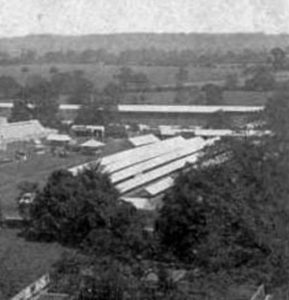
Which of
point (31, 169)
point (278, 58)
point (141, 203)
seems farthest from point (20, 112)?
point (141, 203)

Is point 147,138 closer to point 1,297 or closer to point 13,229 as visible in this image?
point 13,229

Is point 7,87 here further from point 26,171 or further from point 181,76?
point 26,171

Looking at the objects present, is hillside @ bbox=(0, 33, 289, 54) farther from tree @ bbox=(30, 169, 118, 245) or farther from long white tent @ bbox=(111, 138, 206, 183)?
tree @ bbox=(30, 169, 118, 245)

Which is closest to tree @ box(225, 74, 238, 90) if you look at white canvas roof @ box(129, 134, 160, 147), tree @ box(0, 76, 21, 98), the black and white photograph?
the black and white photograph

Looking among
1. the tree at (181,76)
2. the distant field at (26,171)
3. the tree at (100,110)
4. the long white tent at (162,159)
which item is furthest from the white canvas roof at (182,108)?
the distant field at (26,171)

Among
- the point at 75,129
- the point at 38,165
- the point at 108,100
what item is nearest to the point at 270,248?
the point at 38,165

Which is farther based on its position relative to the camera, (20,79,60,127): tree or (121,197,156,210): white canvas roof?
(20,79,60,127): tree
